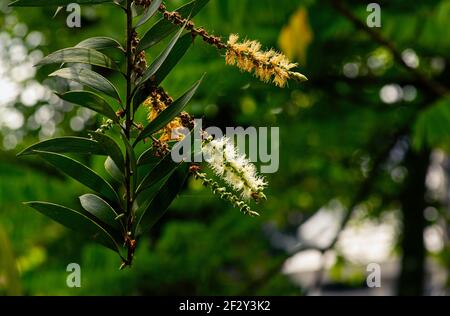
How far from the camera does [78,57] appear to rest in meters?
0.27

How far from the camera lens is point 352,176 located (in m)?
2.45

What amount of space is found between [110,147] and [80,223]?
0.04 metres

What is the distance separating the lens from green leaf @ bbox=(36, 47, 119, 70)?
25 centimetres

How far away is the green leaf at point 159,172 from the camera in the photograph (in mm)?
262

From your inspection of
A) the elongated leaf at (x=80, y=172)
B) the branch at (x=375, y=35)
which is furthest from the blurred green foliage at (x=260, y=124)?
the elongated leaf at (x=80, y=172)

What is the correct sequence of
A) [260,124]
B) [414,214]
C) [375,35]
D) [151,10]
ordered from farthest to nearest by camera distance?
1. [414,214]
2. [260,124]
3. [375,35]
4. [151,10]

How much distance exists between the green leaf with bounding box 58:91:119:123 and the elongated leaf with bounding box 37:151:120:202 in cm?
2

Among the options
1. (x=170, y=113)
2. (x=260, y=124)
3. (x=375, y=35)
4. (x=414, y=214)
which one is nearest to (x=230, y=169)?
(x=170, y=113)

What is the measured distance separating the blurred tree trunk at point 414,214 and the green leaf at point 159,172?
2.22 metres

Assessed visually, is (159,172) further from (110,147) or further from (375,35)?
(375,35)

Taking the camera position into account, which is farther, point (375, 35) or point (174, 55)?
point (375, 35)

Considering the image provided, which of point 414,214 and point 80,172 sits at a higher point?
point 414,214

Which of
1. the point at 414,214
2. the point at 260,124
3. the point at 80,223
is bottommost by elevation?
the point at 80,223
